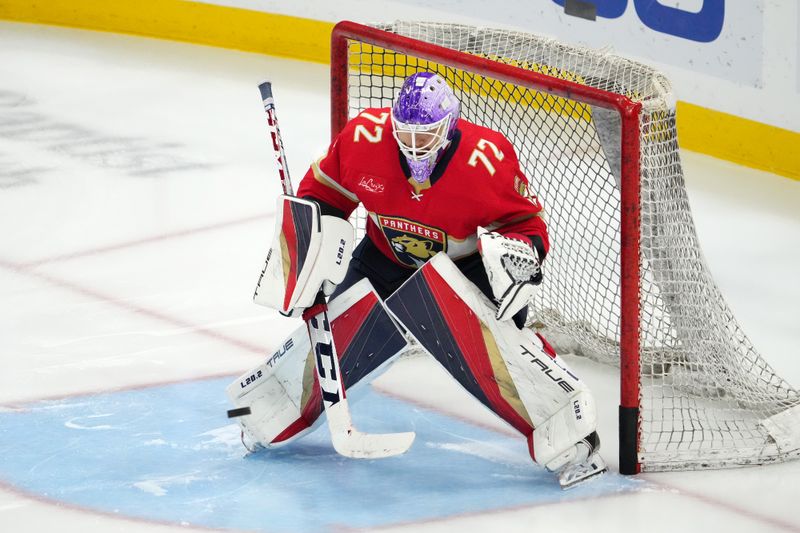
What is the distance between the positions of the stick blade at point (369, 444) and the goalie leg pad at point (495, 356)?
210mm

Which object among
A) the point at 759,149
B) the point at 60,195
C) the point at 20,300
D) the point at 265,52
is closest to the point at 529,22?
the point at 759,149

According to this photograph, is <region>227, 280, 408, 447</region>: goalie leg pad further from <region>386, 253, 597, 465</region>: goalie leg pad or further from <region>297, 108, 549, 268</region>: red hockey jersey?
<region>297, 108, 549, 268</region>: red hockey jersey

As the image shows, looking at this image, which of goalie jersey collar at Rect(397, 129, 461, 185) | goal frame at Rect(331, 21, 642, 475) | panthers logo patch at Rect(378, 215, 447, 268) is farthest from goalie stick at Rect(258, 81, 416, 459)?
goal frame at Rect(331, 21, 642, 475)

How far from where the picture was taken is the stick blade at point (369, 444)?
3.35 m

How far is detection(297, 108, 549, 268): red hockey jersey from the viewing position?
3271 millimetres

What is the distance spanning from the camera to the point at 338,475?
135 inches

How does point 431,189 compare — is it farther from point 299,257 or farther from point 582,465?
point 582,465

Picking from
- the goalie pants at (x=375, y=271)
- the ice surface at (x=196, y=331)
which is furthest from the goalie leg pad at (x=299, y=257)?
the ice surface at (x=196, y=331)

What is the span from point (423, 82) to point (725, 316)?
1086 millimetres

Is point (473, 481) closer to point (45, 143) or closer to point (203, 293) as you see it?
point (203, 293)

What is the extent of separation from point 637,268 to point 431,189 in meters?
0.51

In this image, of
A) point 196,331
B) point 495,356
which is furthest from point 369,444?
point 196,331

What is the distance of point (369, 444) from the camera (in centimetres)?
336

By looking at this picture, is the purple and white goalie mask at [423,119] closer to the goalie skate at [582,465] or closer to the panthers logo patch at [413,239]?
the panthers logo patch at [413,239]
